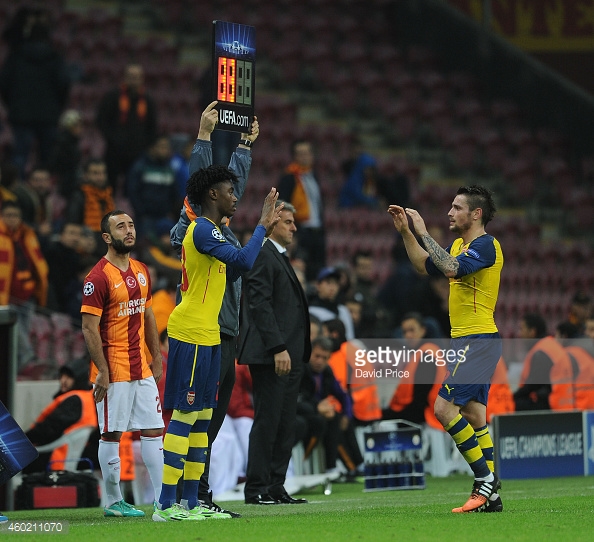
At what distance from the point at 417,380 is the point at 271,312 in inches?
162

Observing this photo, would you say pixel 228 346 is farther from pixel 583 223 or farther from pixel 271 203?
pixel 583 223

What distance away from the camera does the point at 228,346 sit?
8.63 meters

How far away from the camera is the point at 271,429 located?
9.33 meters

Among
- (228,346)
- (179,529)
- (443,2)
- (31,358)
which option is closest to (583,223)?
(443,2)

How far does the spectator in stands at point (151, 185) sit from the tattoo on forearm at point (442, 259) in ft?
23.9

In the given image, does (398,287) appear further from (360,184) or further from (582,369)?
(582,369)

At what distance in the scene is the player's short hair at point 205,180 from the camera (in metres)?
7.82

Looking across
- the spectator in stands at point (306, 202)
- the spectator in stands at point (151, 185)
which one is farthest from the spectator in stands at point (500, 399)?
the spectator in stands at point (151, 185)

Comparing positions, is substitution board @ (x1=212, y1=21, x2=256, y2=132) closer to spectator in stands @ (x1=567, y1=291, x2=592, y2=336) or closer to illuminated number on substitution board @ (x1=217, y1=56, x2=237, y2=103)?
illuminated number on substitution board @ (x1=217, y1=56, x2=237, y2=103)

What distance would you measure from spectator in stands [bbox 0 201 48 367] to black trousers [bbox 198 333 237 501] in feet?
13.8

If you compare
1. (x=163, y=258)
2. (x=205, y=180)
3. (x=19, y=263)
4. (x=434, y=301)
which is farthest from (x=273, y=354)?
(x=434, y=301)

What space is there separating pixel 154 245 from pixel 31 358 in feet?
7.42

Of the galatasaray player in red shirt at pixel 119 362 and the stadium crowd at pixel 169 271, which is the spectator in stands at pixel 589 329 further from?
the galatasaray player in red shirt at pixel 119 362

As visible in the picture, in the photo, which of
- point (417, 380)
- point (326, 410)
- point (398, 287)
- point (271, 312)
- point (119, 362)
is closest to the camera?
point (119, 362)
